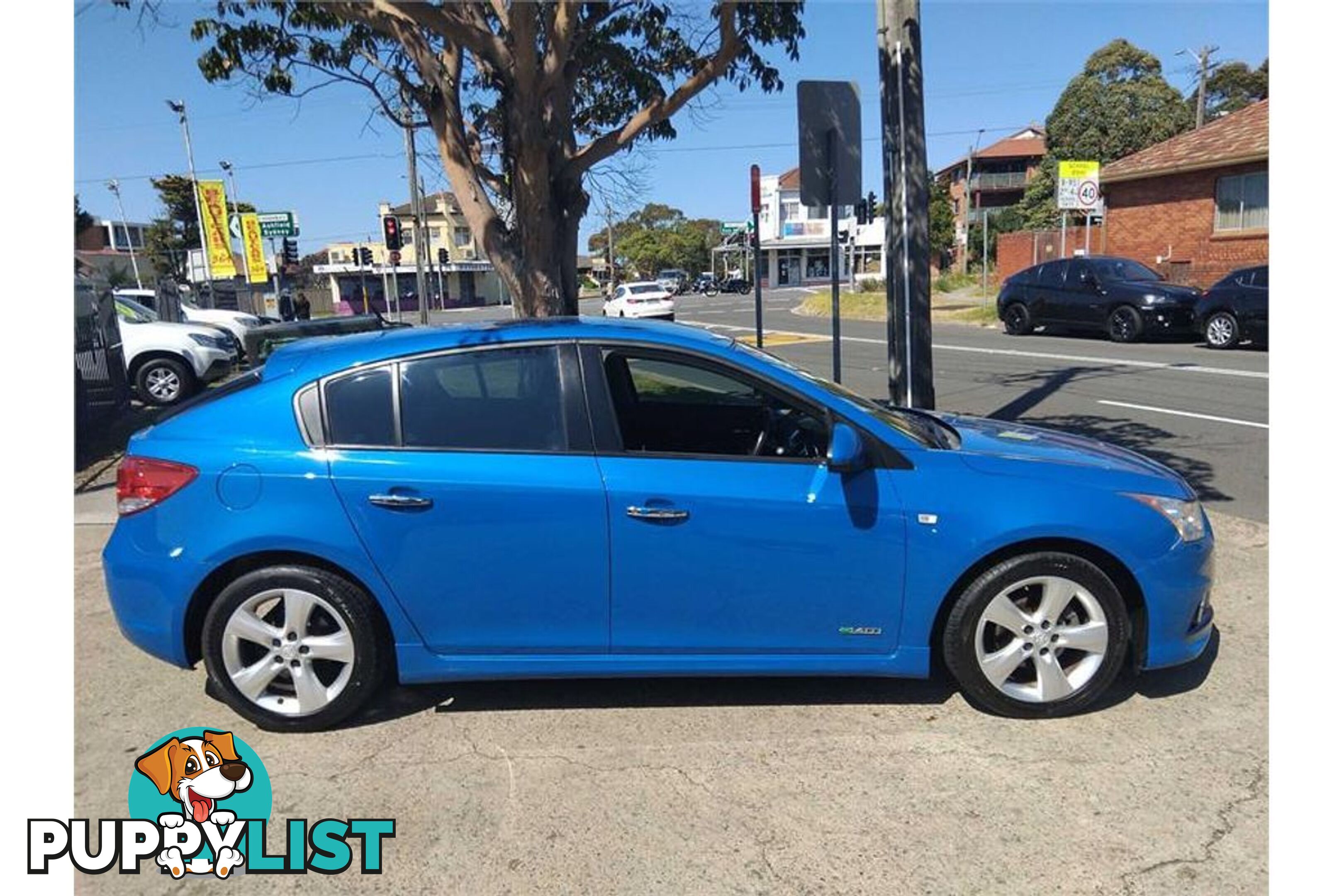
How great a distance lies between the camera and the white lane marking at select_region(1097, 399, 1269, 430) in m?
9.25

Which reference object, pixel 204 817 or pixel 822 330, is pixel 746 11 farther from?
pixel 822 330

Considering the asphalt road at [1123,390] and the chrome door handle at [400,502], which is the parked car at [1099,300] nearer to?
the asphalt road at [1123,390]

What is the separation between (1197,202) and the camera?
24.2 metres

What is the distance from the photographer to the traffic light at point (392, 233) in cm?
2434

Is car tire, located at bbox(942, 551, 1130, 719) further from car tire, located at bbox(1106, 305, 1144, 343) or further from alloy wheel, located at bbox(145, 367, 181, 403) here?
car tire, located at bbox(1106, 305, 1144, 343)

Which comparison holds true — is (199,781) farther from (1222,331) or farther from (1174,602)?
(1222,331)

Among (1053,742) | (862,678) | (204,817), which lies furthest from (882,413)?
(204,817)

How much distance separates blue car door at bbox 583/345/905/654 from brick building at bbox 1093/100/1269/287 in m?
23.6

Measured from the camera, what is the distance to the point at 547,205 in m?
8.19

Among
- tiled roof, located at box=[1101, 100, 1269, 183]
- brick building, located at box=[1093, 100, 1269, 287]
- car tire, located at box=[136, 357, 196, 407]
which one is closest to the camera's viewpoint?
car tire, located at box=[136, 357, 196, 407]

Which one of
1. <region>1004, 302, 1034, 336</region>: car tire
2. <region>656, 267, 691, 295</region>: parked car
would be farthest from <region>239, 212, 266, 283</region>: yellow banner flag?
<region>656, 267, 691, 295</region>: parked car

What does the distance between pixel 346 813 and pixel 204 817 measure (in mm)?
493

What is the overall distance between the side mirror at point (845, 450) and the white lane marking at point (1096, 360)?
37.3ft

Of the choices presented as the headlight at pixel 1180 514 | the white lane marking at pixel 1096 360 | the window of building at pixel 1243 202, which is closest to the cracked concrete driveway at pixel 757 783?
the headlight at pixel 1180 514
